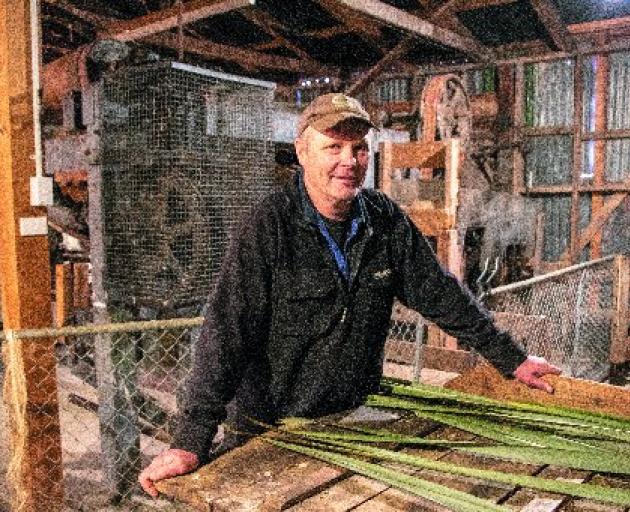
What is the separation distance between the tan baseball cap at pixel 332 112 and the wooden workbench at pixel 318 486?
1452mm

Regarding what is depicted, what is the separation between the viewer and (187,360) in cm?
725

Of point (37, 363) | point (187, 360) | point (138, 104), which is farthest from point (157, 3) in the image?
point (37, 363)

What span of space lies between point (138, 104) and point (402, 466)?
469 centimetres

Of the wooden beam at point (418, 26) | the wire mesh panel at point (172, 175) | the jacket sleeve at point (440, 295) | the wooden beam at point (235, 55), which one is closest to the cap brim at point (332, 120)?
the jacket sleeve at point (440, 295)

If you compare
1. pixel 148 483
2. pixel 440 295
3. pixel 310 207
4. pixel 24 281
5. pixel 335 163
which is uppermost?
pixel 335 163

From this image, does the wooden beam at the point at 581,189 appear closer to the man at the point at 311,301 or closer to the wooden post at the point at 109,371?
the wooden post at the point at 109,371

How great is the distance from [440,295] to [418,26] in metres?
7.26

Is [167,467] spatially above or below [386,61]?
below

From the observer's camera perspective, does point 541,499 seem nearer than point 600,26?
Yes

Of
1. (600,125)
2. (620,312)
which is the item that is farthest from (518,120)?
(620,312)

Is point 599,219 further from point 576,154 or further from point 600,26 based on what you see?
point 600,26

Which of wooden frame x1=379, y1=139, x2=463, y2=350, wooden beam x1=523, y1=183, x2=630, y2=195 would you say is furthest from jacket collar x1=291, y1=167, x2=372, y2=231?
wooden beam x1=523, y1=183, x2=630, y2=195

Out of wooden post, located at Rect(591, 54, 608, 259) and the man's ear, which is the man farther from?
wooden post, located at Rect(591, 54, 608, 259)

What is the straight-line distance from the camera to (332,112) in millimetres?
2783
